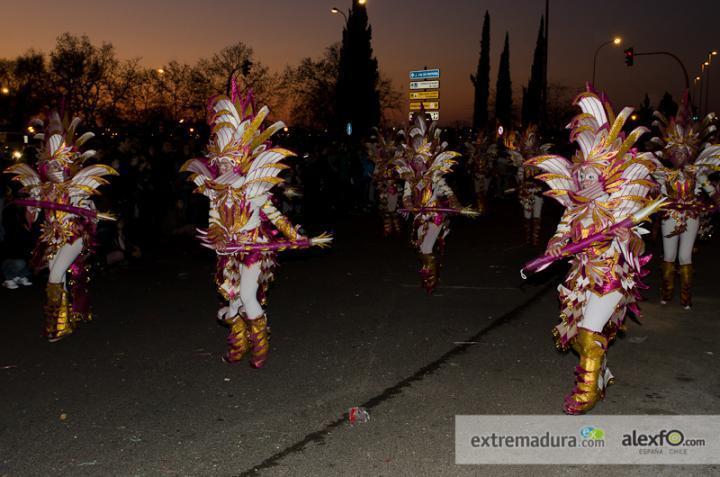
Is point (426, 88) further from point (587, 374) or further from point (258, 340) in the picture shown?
point (587, 374)

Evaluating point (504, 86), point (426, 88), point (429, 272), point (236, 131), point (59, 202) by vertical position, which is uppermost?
point (504, 86)

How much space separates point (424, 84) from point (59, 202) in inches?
1913

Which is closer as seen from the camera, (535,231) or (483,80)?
(535,231)

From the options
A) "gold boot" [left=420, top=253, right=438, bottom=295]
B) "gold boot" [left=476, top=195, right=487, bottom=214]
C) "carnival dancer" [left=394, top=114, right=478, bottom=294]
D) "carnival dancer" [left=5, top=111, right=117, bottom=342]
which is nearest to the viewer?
"carnival dancer" [left=5, top=111, right=117, bottom=342]

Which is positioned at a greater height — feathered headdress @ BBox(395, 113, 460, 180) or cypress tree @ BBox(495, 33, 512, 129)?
cypress tree @ BBox(495, 33, 512, 129)

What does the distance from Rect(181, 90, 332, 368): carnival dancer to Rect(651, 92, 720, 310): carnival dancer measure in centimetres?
431

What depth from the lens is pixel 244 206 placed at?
5.71 metres

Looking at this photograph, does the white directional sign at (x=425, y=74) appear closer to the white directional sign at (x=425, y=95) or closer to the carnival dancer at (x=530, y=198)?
the white directional sign at (x=425, y=95)

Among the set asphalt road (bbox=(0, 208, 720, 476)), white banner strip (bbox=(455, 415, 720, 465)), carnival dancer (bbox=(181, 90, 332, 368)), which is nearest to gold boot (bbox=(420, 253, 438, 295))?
asphalt road (bbox=(0, 208, 720, 476))

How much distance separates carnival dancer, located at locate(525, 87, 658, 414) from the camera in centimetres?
492

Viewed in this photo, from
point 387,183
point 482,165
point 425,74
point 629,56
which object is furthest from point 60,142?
point 425,74

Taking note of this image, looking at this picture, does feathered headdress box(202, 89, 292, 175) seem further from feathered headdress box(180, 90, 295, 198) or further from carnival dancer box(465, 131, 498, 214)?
carnival dancer box(465, 131, 498, 214)

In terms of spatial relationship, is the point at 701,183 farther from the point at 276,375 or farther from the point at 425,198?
the point at 276,375
